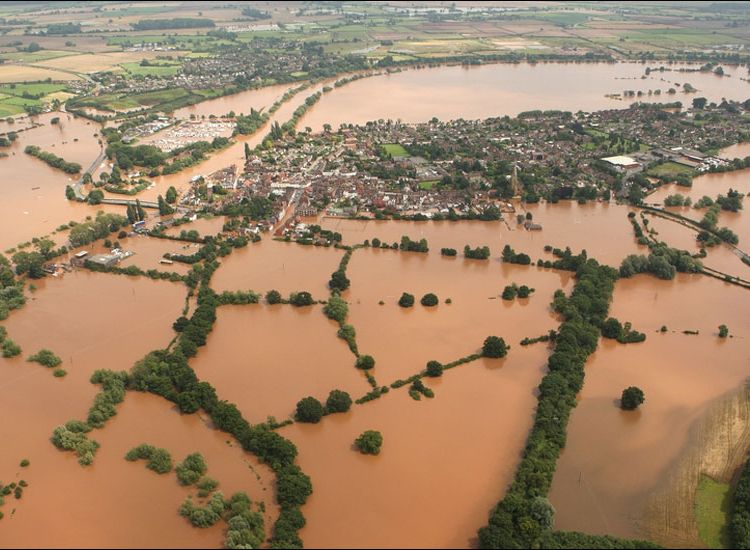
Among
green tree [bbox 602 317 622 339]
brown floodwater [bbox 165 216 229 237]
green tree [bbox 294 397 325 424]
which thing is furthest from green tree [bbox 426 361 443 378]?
brown floodwater [bbox 165 216 229 237]

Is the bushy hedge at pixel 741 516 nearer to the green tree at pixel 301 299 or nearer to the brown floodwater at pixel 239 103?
the green tree at pixel 301 299

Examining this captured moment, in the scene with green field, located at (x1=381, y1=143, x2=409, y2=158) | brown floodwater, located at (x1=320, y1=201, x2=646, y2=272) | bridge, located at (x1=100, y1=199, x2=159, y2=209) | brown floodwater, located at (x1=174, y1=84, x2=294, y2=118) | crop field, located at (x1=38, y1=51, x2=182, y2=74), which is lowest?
brown floodwater, located at (x1=320, y1=201, x2=646, y2=272)

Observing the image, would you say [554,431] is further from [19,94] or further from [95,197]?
[19,94]

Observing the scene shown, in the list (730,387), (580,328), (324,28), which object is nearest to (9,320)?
(580,328)

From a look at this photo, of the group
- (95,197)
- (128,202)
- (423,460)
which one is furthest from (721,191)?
(95,197)

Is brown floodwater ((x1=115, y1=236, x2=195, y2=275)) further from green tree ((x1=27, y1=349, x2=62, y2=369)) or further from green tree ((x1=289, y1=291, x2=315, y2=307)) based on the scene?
green tree ((x1=27, y1=349, x2=62, y2=369))

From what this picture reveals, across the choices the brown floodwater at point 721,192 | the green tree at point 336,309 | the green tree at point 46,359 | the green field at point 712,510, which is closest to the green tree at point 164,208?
the green tree at point 46,359
